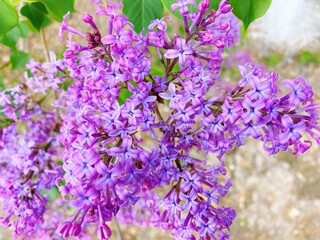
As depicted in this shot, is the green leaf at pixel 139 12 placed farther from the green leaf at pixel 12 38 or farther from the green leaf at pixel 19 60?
the green leaf at pixel 19 60

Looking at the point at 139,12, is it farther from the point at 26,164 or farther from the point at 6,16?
the point at 26,164

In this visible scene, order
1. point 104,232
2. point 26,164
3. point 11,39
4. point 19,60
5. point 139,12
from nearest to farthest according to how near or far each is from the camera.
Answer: point 104,232 < point 139,12 < point 26,164 < point 11,39 < point 19,60

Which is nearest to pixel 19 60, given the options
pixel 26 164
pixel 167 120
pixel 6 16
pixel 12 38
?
pixel 12 38

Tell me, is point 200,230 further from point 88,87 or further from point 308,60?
point 308,60

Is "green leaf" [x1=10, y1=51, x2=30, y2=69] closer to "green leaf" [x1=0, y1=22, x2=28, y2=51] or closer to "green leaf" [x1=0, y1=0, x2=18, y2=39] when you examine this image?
"green leaf" [x1=0, y1=22, x2=28, y2=51]

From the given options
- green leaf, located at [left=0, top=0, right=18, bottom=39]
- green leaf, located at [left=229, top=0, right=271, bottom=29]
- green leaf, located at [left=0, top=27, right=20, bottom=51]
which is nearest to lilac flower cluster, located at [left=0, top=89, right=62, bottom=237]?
green leaf, located at [left=0, top=27, right=20, bottom=51]

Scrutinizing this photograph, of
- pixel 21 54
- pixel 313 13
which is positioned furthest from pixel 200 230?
pixel 313 13

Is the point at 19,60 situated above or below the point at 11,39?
below

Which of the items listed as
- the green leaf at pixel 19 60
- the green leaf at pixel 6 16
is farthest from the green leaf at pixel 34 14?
the green leaf at pixel 19 60
